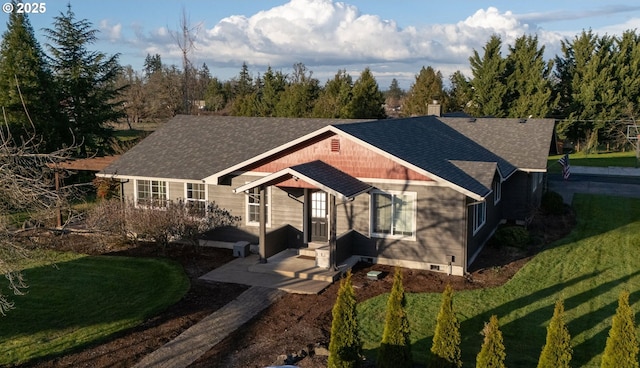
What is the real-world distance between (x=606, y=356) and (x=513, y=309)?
18.3 feet

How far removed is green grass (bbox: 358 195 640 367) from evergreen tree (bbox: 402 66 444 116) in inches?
1311

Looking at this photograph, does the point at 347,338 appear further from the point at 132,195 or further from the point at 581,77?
the point at 581,77

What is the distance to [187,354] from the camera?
11.4 meters

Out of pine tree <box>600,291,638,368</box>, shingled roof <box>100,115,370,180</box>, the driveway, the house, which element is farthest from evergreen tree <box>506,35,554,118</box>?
pine tree <box>600,291,638,368</box>

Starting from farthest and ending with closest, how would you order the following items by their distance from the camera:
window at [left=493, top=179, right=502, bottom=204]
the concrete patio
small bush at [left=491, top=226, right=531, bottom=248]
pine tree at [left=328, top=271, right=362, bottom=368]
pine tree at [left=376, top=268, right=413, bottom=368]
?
window at [left=493, top=179, right=502, bottom=204]
small bush at [left=491, top=226, right=531, bottom=248]
the concrete patio
pine tree at [left=328, top=271, right=362, bottom=368]
pine tree at [left=376, top=268, right=413, bottom=368]

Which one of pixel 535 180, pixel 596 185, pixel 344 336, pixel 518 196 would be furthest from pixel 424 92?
pixel 344 336

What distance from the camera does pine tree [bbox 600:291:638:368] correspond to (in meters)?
8.30

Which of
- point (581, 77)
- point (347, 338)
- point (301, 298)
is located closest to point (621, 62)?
point (581, 77)

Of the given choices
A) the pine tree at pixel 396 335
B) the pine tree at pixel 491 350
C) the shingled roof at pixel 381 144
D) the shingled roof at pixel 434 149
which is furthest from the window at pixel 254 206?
the pine tree at pixel 491 350

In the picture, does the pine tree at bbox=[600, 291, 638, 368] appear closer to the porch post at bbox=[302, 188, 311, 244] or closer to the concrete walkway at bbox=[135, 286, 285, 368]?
the concrete walkway at bbox=[135, 286, 285, 368]

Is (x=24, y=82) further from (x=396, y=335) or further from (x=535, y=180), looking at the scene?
(x=396, y=335)

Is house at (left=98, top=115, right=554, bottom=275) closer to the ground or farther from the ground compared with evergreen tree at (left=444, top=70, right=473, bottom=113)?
closer to the ground

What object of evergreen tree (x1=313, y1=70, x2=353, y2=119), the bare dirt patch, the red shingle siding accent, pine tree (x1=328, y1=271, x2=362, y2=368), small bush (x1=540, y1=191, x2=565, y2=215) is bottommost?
the bare dirt patch

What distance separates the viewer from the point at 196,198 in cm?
2059
